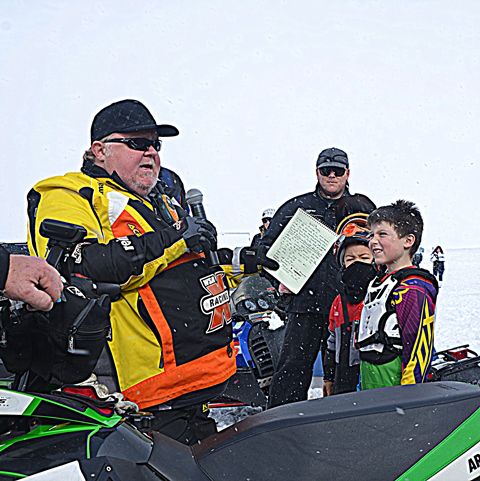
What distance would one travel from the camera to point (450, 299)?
12242 millimetres

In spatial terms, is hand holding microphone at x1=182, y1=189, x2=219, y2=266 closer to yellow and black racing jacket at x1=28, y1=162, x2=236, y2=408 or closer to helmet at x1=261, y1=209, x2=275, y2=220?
yellow and black racing jacket at x1=28, y1=162, x2=236, y2=408

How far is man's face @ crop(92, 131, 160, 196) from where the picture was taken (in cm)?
230

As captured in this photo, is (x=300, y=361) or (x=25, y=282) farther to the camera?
(x=300, y=361)

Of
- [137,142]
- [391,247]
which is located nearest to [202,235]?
[137,142]

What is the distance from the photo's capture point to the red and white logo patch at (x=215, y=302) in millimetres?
2193

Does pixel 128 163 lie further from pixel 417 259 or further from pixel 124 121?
pixel 417 259

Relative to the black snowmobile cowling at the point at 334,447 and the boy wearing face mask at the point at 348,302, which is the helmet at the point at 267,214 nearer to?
the boy wearing face mask at the point at 348,302

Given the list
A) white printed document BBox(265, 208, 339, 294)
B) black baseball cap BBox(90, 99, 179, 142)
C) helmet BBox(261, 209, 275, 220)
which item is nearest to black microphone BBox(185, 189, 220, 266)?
black baseball cap BBox(90, 99, 179, 142)

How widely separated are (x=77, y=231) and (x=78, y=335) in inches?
9.5

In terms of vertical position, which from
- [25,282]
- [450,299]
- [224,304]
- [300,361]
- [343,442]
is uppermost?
[25,282]

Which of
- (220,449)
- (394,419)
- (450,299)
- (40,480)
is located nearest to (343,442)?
(394,419)

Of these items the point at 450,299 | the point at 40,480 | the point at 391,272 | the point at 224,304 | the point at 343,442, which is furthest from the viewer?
the point at 450,299

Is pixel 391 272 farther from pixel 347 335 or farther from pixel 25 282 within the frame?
pixel 25 282

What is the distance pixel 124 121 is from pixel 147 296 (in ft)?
2.21
